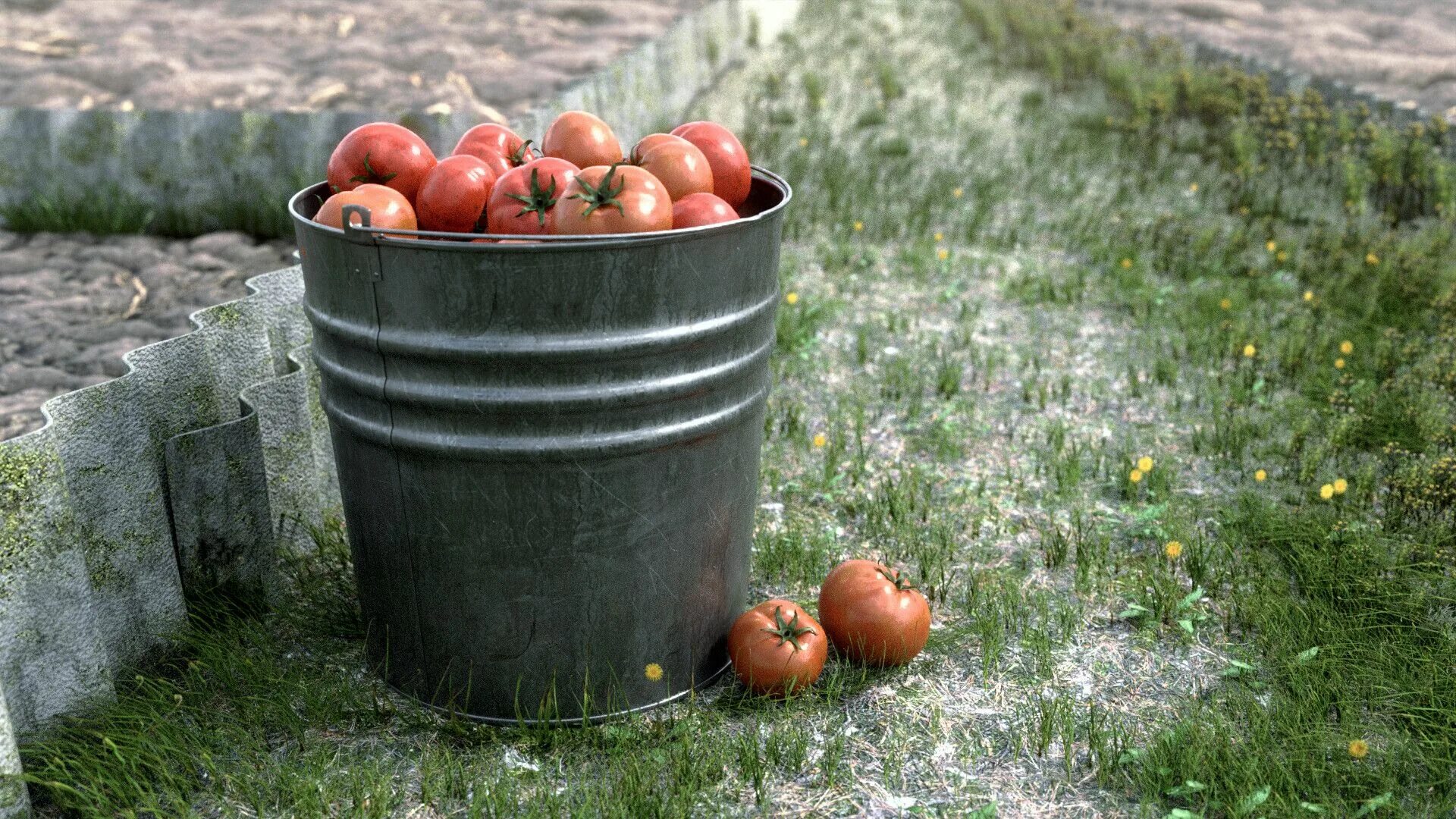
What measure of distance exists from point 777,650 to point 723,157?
1.09 metres

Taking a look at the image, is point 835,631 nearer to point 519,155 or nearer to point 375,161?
point 519,155

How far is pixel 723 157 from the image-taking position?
2811 millimetres

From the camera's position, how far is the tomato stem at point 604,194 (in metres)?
2.42

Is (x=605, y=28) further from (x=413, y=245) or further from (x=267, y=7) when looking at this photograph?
(x=413, y=245)

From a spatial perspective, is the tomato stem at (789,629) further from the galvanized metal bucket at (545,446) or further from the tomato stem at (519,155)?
the tomato stem at (519,155)

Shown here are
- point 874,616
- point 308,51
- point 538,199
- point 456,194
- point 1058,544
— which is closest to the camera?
point 538,199

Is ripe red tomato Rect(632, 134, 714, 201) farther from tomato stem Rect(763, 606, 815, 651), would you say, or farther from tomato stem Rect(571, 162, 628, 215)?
tomato stem Rect(763, 606, 815, 651)

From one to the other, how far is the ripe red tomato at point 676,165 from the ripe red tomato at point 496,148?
0.29 metres

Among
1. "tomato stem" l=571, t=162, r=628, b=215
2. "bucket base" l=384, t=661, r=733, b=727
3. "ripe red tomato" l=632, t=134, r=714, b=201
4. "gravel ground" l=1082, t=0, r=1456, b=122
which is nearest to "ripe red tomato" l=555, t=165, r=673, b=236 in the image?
"tomato stem" l=571, t=162, r=628, b=215

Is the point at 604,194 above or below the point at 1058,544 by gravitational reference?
above

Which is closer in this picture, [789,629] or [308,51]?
[789,629]

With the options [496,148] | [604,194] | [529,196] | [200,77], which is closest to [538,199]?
[529,196]

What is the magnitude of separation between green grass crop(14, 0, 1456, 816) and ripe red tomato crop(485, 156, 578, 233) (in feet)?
3.48

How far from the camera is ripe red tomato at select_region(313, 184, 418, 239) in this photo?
2494 mm
